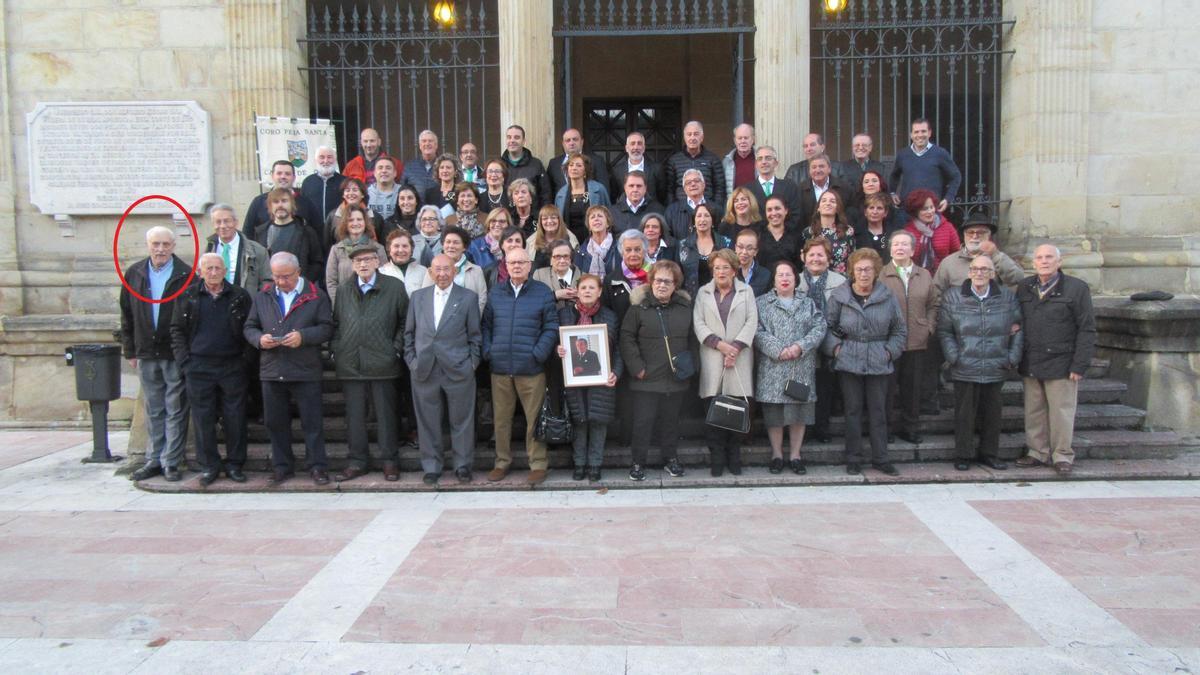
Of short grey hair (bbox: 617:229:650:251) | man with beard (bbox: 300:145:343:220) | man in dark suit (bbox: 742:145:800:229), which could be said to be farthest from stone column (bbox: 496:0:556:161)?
short grey hair (bbox: 617:229:650:251)

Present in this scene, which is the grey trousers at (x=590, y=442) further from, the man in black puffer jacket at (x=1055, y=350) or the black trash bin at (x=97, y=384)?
the black trash bin at (x=97, y=384)

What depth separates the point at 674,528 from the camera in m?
5.80

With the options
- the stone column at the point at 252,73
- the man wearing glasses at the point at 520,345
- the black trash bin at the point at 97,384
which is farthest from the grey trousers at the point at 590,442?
the stone column at the point at 252,73

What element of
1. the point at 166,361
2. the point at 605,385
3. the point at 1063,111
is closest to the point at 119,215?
the point at 166,361

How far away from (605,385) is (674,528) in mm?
1429

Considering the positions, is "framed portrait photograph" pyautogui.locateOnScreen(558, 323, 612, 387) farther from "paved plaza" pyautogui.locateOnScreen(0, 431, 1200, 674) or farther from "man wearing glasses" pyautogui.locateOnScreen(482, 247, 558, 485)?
"paved plaza" pyautogui.locateOnScreen(0, 431, 1200, 674)

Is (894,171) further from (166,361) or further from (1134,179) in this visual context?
(166,361)

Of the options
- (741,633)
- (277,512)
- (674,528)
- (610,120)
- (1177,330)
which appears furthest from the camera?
(610,120)

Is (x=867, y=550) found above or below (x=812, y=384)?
below

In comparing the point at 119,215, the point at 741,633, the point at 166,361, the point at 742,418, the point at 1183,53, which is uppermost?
the point at 1183,53

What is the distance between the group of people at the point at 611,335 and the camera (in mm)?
6926

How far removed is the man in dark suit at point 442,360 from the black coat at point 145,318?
2.04m

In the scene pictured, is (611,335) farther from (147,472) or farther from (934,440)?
(147,472)

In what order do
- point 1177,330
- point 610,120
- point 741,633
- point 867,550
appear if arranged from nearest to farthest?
point 741,633 < point 867,550 < point 1177,330 < point 610,120
